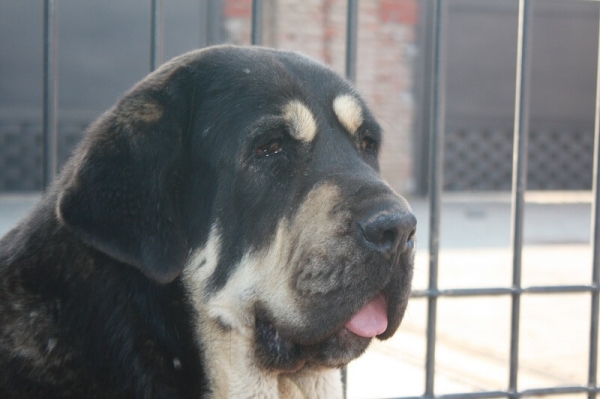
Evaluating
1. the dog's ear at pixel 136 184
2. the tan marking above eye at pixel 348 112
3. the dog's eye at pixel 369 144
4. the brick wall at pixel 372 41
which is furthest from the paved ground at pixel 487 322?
the brick wall at pixel 372 41

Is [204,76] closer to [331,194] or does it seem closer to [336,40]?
[331,194]

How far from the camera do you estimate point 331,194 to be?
238 cm

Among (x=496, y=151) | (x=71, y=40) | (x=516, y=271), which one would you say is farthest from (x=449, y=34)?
(x=516, y=271)

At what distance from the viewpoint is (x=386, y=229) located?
87.3 inches

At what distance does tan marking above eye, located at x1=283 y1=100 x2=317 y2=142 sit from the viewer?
8.26 ft

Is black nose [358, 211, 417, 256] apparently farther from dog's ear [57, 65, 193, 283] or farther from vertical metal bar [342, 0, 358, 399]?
vertical metal bar [342, 0, 358, 399]

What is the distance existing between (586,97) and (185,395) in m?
12.9

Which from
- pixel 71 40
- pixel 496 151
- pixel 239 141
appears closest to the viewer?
pixel 239 141

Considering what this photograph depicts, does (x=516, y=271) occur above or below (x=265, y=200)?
below

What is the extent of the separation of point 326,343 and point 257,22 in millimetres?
→ 1349

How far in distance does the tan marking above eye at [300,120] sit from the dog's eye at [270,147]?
5 cm

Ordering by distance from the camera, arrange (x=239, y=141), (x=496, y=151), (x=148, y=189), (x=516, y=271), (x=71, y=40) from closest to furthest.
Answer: (x=148, y=189) < (x=239, y=141) < (x=516, y=271) < (x=71, y=40) < (x=496, y=151)

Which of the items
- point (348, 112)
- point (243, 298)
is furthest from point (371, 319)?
point (348, 112)

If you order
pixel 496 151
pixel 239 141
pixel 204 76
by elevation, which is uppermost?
pixel 204 76
